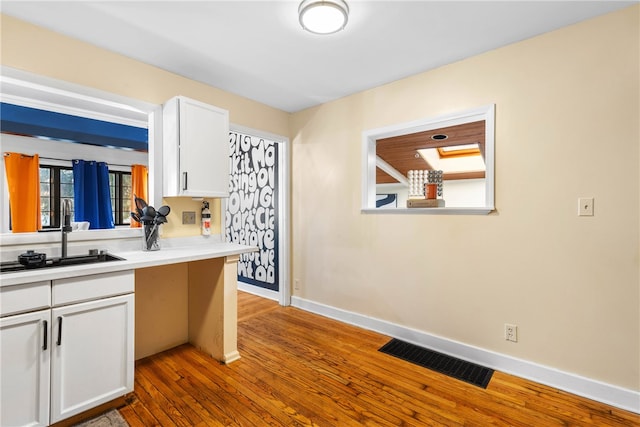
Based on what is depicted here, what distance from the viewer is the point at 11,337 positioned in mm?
1423

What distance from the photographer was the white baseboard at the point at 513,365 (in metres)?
1.82

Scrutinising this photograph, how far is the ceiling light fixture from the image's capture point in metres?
1.67

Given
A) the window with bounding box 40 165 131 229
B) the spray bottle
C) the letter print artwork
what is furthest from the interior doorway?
the window with bounding box 40 165 131 229

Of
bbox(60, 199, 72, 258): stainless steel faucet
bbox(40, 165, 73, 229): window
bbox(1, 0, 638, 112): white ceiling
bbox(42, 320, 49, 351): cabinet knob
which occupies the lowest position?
bbox(42, 320, 49, 351): cabinet knob

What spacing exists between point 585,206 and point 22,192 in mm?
4901

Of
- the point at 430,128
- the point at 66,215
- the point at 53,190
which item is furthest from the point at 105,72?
the point at 430,128

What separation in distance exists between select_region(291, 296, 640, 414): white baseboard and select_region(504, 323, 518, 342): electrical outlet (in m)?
0.14

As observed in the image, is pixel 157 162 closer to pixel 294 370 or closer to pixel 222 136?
pixel 222 136

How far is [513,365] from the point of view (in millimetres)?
2174

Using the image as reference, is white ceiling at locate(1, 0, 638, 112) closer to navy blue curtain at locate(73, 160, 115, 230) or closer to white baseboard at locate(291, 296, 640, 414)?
navy blue curtain at locate(73, 160, 115, 230)

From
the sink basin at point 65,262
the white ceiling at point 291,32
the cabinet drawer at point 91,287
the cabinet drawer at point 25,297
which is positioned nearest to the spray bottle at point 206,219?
the sink basin at point 65,262

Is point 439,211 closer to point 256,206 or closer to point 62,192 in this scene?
point 256,206

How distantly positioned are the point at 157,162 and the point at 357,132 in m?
1.91

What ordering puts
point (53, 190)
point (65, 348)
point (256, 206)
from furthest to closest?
point (256, 206) < point (53, 190) < point (65, 348)
